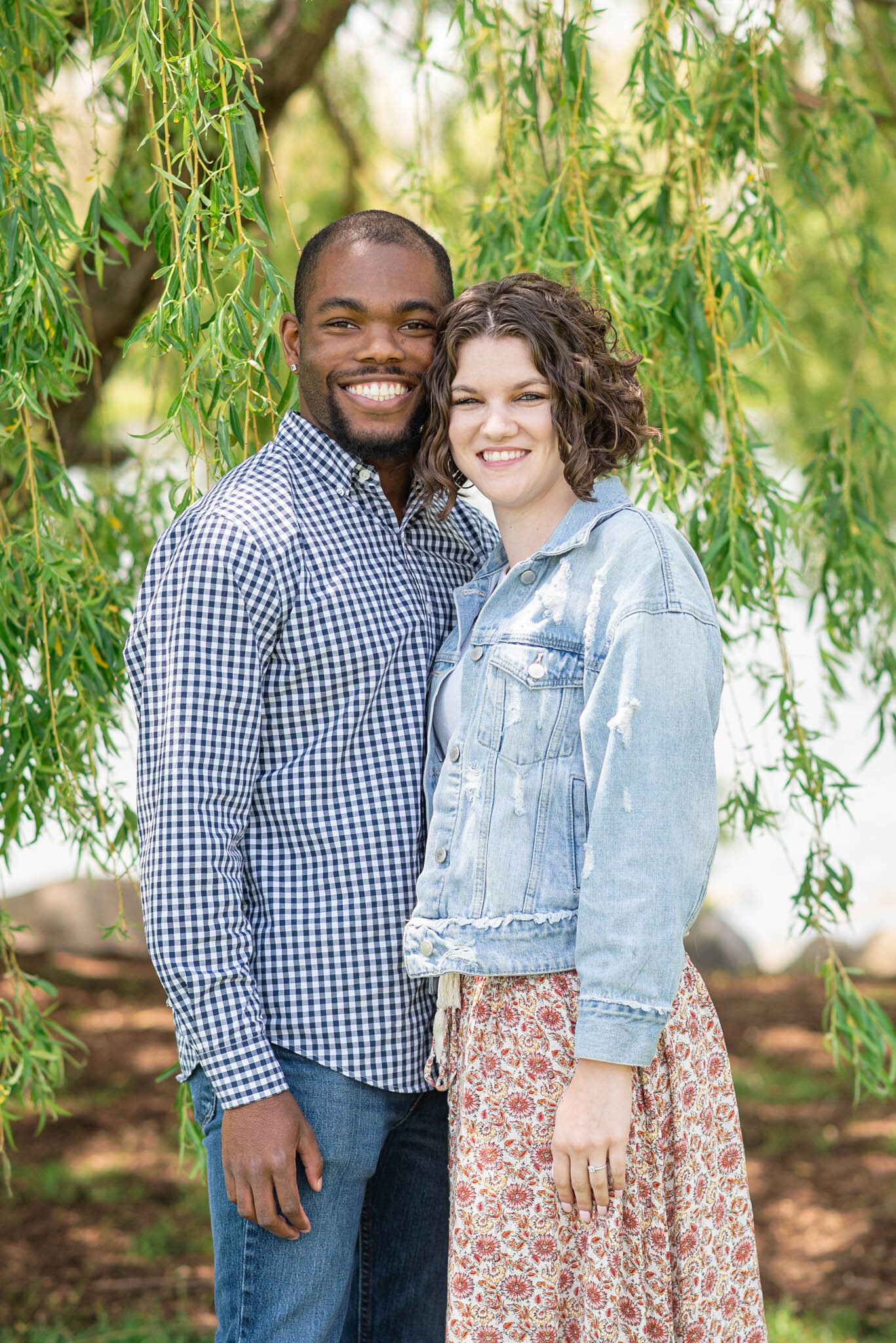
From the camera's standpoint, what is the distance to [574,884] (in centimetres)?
156

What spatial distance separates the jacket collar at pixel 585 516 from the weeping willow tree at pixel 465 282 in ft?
1.48

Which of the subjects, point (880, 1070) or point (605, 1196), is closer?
point (605, 1196)

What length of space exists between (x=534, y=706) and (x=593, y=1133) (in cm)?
47

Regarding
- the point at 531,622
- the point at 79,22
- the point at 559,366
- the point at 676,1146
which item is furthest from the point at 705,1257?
the point at 79,22

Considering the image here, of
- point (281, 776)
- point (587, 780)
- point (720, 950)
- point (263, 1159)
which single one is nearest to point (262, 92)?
point (281, 776)

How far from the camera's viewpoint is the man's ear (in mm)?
1893

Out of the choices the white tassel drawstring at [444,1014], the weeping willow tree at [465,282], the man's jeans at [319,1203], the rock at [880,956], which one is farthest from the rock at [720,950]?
the white tassel drawstring at [444,1014]

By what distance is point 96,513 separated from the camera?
261 cm

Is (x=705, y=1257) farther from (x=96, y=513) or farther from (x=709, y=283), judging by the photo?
(x=96, y=513)

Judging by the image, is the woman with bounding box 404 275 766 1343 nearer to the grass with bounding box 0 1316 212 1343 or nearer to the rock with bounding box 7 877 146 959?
the grass with bounding box 0 1316 212 1343

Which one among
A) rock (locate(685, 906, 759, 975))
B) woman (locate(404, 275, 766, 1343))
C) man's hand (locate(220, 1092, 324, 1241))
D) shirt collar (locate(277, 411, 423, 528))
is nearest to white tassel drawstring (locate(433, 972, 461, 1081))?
woman (locate(404, 275, 766, 1343))

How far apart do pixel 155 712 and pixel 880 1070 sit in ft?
4.62

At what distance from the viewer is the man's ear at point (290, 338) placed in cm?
189

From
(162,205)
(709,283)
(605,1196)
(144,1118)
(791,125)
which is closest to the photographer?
(605,1196)
